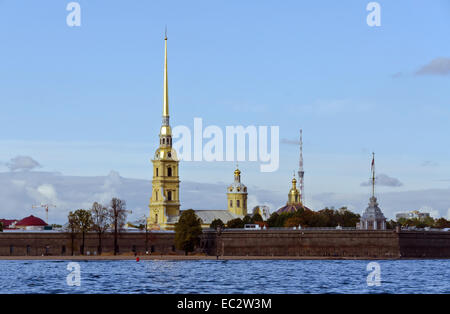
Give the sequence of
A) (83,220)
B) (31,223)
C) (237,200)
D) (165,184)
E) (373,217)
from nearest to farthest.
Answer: (83,220)
(373,217)
(31,223)
(165,184)
(237,200)

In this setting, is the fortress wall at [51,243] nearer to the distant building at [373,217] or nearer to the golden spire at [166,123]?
the distant building at [373,217]

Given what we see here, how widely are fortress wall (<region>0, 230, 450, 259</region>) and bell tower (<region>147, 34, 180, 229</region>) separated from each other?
3021 cm

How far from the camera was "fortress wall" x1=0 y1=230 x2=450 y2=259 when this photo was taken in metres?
125

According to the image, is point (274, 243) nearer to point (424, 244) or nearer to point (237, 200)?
point (424, 244)

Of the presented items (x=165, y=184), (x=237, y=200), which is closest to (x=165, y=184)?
(x=165, y=184)

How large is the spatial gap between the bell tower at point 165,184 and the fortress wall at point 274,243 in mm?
30208

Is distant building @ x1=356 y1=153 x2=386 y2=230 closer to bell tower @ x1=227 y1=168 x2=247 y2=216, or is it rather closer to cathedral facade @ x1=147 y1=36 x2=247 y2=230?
cathedral facade @ x1=147 y1=36 x2=247 y2=230

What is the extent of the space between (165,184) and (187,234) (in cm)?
4376

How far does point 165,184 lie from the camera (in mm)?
169000

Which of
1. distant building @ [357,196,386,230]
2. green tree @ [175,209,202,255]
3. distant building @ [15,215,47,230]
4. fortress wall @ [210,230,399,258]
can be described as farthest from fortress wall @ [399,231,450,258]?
distant building @ [15,215,47,230]
